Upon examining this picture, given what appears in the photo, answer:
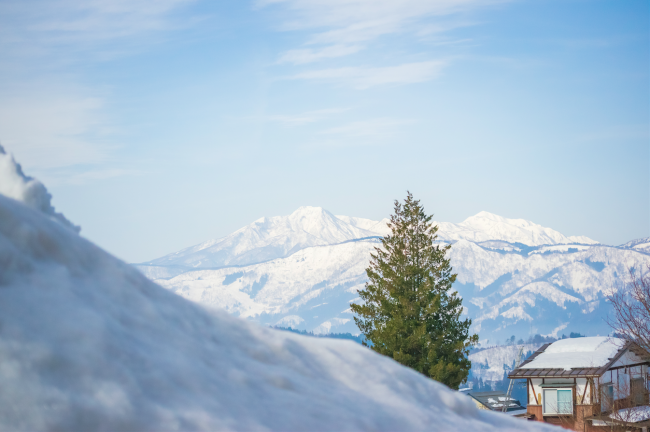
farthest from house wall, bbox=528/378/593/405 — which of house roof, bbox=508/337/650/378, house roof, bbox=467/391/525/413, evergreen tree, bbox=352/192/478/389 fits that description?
house roof, bbox=467/391/525/413

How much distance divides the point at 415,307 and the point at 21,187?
26.5 metres

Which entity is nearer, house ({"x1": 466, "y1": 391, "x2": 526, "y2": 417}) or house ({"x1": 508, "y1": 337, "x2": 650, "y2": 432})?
house ({"x1": 508, "y1": 337, "x2": 650, "y2": 432})

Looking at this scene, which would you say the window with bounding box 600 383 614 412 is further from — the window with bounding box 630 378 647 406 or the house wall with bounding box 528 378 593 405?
the window with bounding box 630 378 647 406

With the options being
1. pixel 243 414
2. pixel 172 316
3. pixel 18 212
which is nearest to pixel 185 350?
pixel 172 316

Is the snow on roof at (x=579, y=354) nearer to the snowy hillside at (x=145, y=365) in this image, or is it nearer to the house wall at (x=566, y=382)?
the house wall at (x=566, y=382)

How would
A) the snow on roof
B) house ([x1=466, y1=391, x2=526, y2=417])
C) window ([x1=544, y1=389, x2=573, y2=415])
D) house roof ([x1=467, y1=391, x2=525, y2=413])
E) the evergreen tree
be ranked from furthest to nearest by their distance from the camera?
house roof ([x1=467, y1=391, x2=525, y2=413]), house ([x1=466, y1=391, x2=526, y2=417]), the snow on roof, window ([x1=544, y1=389, x2=573, y2=415]), the evergreen tree

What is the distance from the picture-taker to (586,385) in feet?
119

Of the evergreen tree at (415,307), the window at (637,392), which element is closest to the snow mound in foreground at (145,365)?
the evergreen tree at (415,307)

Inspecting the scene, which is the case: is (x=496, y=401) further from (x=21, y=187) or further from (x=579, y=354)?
(x=21, y=187)

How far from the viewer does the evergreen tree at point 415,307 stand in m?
27.8

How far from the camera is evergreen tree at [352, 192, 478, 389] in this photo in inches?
1093

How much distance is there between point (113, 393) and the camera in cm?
255

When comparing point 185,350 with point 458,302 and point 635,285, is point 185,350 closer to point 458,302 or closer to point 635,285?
point 458,302

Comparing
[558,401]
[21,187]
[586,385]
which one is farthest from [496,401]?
[21,187]
